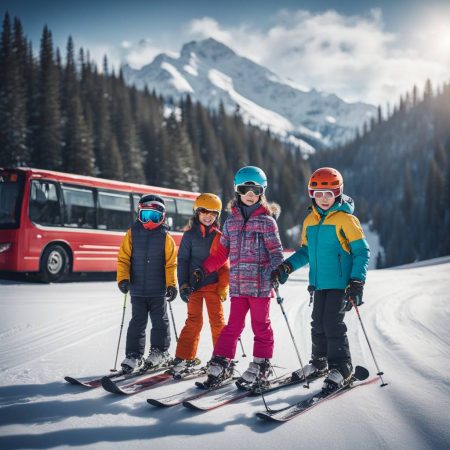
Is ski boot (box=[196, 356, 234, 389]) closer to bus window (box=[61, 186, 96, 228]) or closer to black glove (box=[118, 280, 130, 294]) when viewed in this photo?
black glove (box=[118, 280, 130, 294])

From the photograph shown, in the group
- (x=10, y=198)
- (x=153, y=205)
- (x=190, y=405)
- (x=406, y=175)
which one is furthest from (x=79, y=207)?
(x=406, y=175)

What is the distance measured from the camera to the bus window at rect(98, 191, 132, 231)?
1426 centimetres

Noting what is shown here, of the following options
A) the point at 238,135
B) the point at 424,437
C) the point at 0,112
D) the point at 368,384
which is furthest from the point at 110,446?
the point at 238,135

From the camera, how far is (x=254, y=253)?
13.8 feet

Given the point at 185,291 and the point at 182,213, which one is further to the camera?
the point at 182,213

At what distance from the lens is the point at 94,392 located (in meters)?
3.98

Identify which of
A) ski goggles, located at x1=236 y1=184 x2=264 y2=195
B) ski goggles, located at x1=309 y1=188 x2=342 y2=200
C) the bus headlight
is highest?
ski goggles, located at x1=236 y1=184 x2=264 y2=195

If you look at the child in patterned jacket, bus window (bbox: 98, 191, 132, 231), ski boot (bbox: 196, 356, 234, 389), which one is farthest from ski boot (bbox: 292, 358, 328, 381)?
bus window (bbox: 98, 191, 132, 231)

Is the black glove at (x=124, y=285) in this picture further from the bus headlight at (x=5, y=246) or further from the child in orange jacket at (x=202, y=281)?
the bus headlight at (x=5, y=246)

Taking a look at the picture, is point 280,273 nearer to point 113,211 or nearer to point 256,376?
point 256,376

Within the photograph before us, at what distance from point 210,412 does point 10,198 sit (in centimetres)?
1041

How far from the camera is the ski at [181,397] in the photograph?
355 centimetres

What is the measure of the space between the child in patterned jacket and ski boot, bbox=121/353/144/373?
86 centimetres

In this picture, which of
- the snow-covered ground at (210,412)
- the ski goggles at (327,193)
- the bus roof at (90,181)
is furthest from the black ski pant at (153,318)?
→ the bus roof at (90,181)
